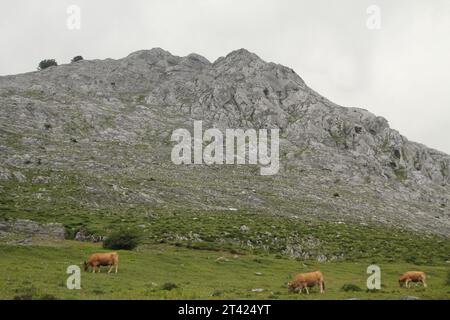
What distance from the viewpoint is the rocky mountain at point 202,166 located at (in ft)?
282

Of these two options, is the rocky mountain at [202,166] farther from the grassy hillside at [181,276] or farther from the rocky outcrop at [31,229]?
the grassy hillside at [181,276]

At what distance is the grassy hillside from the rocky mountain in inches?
945

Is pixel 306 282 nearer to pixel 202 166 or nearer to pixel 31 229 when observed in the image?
pixel 31 229

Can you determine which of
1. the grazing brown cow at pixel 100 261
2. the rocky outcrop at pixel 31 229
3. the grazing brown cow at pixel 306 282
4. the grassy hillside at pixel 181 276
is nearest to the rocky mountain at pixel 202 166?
the rocky outcrop at pixel 31 229

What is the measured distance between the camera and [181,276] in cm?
3825

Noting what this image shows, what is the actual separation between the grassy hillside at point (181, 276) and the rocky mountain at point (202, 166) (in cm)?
2400

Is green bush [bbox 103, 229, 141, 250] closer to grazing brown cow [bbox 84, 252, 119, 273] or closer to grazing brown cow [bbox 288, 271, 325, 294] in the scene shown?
grazing brown cow [bbox 84, 252, 119, 273]

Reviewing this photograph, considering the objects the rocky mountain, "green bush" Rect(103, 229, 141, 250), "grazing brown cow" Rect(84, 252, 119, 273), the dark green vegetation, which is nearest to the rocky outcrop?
the dark green vegetation

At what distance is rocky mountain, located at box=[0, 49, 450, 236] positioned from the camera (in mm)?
85812

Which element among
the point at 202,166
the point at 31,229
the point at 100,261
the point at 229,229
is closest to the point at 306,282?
the point at 100,261

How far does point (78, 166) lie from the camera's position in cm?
9725

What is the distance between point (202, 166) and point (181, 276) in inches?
3065
